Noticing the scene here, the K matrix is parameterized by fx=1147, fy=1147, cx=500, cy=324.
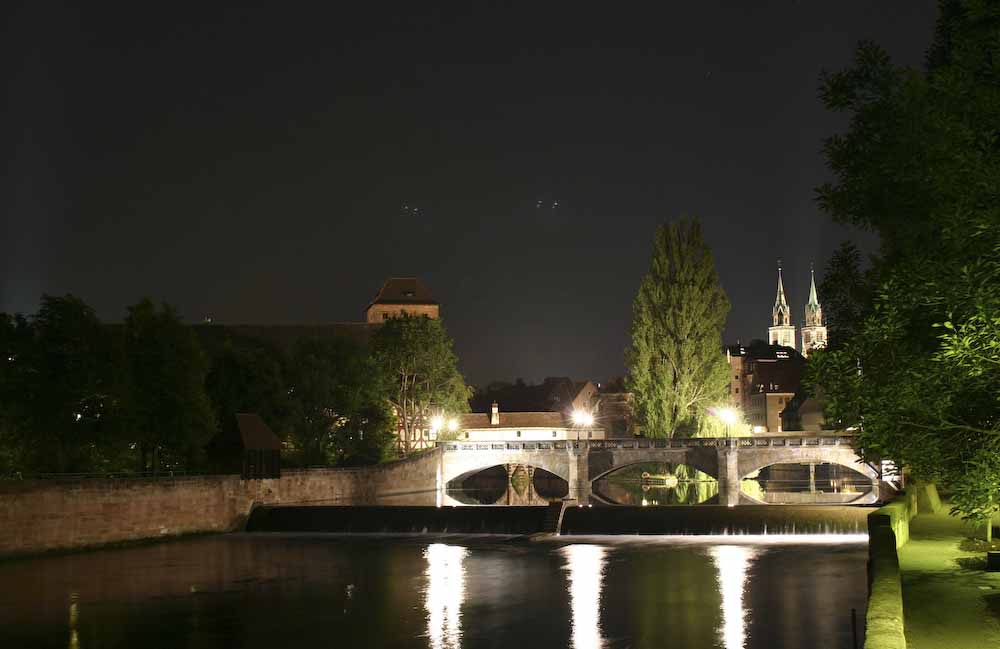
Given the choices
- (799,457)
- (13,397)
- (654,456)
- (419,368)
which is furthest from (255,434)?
(799,457)

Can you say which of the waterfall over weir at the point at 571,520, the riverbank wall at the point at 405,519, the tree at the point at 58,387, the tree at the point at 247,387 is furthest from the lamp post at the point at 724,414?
the tree at the point at 58,387

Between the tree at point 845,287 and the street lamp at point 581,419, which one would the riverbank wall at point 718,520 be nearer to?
the tree at point 845,287

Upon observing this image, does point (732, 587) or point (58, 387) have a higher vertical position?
point (58, 387)

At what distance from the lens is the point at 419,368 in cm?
9300

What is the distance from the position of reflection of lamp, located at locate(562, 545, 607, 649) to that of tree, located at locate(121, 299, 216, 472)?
20.6 m

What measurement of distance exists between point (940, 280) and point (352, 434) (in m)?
65.3

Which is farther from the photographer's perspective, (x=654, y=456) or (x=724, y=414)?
(x=724, y=414)

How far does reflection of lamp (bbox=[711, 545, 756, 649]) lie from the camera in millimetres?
24562

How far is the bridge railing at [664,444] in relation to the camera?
7881 cm

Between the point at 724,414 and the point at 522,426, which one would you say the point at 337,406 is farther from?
the point at 522,426

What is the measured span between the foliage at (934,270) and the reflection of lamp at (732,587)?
7.24 metres

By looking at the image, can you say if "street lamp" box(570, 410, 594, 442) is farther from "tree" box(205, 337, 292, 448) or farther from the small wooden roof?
the small wooden roof

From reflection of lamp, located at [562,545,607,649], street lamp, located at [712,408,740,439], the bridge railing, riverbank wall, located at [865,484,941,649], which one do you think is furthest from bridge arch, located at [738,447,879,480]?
riverbank wall, located at [865,484,941,649]

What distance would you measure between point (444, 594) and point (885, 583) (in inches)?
623
